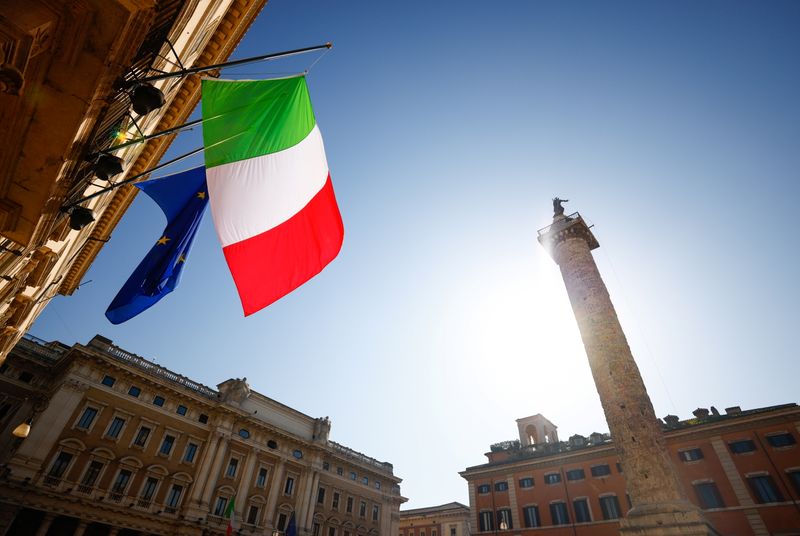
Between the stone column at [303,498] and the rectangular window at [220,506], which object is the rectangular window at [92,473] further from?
the stone column at [303,498]

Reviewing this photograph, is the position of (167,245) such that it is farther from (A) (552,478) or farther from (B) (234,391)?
(A) (552,478)

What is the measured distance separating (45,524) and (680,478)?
3620 centimetres

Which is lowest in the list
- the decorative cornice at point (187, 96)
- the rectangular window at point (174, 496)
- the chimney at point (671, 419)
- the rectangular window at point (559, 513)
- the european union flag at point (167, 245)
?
the european union flag at point (167, 245)

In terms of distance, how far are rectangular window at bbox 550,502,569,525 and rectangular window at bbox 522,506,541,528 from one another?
1394 mm

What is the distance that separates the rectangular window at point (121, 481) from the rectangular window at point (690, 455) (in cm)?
3960

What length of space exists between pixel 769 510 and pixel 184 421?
133 feet

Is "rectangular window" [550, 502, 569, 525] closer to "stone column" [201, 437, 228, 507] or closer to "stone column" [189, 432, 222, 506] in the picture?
"stone column" [201, 437, 228, 507]

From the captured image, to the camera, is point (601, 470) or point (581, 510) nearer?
point (581, 510)

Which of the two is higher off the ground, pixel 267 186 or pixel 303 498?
pixel 303 498

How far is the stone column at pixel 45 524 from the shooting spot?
21942 mm

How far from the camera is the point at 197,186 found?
715cm

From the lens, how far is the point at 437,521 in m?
54.7

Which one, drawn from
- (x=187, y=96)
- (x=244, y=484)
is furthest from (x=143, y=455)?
(x=187, y=96)

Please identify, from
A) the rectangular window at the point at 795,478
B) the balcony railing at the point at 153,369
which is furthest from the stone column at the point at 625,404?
the balcony railing at the point at 153,369
